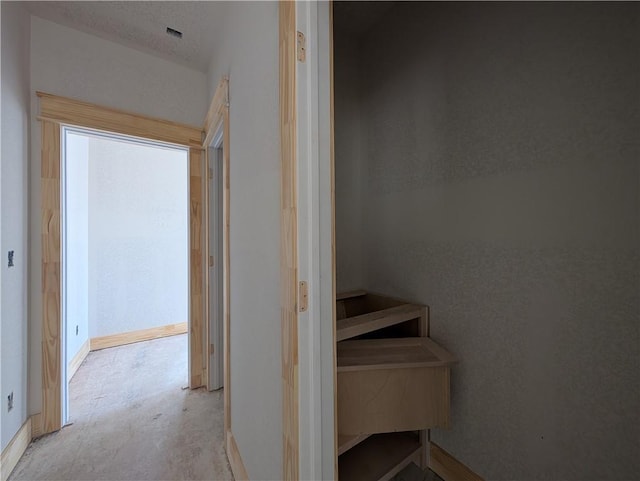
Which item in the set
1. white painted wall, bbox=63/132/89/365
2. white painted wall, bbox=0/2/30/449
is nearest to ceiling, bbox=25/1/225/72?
white painted wall, bbox=0/2/30/449

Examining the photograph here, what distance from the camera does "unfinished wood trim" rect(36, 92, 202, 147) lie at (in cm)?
177

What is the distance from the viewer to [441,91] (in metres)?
1.49

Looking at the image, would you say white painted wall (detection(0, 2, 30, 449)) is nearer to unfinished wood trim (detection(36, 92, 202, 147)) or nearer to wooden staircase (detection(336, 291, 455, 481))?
unfinished wood trim (detection(36, 92, 202, 147))

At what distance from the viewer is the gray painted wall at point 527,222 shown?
0.94 m

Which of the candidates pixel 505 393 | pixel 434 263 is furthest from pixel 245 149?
pixel 505 393

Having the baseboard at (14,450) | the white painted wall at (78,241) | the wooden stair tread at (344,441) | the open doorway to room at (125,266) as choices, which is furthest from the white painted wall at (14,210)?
the wooden stair tread at (344,441)

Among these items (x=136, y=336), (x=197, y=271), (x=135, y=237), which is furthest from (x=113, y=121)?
(x=136, y=336)

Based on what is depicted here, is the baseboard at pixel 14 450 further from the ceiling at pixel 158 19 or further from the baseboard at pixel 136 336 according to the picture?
the ceiling at pixel 158 19

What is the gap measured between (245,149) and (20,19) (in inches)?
67.4

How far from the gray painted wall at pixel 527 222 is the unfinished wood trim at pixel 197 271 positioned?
1604 mm

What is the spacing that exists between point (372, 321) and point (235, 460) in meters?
1.03

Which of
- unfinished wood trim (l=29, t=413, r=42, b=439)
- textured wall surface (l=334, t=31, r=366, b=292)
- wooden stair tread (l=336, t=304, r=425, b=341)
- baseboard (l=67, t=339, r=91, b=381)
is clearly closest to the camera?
wooden stair tread (l=336, t=304, r=425, b=341)

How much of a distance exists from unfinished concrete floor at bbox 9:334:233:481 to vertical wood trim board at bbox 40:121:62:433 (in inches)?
8.5

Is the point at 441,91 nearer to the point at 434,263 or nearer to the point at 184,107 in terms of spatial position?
the point at 434,263
